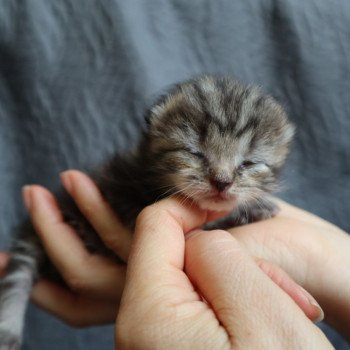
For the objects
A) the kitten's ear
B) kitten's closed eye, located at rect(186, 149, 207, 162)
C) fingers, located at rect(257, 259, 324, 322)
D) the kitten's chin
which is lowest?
fingers, located at rect(257, 259, 324, 322)

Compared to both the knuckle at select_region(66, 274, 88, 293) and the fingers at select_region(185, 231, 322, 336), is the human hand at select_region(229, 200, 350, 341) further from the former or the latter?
the knuckle at select_region(66, 274, 88, 293)

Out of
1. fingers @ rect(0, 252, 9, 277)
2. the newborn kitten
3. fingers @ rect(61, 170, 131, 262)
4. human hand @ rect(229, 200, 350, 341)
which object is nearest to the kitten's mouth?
the newborn kitten

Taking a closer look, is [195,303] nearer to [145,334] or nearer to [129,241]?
[145,334]

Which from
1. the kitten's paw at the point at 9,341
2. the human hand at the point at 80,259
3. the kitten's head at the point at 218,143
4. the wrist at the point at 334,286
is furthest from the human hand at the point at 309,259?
the kitten's paw at the point at 9,341

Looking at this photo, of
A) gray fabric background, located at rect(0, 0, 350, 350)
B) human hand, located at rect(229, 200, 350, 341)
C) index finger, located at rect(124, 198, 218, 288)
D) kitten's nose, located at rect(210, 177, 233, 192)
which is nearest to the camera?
index finger, located at rect(124, 198, 218, 288)

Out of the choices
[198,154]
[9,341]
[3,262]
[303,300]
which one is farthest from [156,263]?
[3,262]

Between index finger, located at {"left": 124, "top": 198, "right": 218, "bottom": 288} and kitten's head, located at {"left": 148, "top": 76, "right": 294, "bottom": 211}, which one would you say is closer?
index finger, located at {"left": 124, "top": 198, "right": 218, "bottom": 288}

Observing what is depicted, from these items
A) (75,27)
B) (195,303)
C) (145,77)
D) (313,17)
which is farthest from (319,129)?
(195,303)

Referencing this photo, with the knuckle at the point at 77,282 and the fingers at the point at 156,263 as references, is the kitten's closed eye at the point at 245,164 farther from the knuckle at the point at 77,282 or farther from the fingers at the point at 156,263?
the knuckle at the point at 77,282
